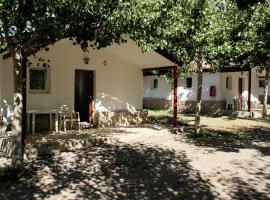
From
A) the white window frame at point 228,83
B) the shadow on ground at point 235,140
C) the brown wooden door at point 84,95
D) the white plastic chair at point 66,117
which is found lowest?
the shadow on ground at point 235,140

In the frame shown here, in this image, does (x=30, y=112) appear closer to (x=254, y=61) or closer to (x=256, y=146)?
(x=256, y=146)

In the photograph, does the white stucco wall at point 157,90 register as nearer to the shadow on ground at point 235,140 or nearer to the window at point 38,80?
the shadow on ground at point 235,140

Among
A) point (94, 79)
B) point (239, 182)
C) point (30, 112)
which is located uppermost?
point (94, 79)

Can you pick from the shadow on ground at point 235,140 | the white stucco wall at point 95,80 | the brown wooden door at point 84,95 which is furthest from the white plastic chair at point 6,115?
the shadow on ground at point 235,140

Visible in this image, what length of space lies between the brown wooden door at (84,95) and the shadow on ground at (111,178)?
472cm

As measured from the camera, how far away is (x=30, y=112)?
42.0 ft

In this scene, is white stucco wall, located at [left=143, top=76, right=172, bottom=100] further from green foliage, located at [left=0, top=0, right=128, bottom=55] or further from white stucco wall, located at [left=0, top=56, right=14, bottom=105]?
green foliage, located at [left=0, top=0, right=128, bottom=55]

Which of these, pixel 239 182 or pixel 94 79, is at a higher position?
pixel 94 79

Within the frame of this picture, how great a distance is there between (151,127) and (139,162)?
602 centimetres

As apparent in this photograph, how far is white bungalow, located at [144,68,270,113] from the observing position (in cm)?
2664

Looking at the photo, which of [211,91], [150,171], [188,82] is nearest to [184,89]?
[188,82]

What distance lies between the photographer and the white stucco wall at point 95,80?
44.8 feet

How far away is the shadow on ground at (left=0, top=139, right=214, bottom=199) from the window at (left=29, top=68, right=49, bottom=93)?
13.0 ft

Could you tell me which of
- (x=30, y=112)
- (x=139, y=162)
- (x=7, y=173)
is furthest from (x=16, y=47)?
(x=30, y=112)
